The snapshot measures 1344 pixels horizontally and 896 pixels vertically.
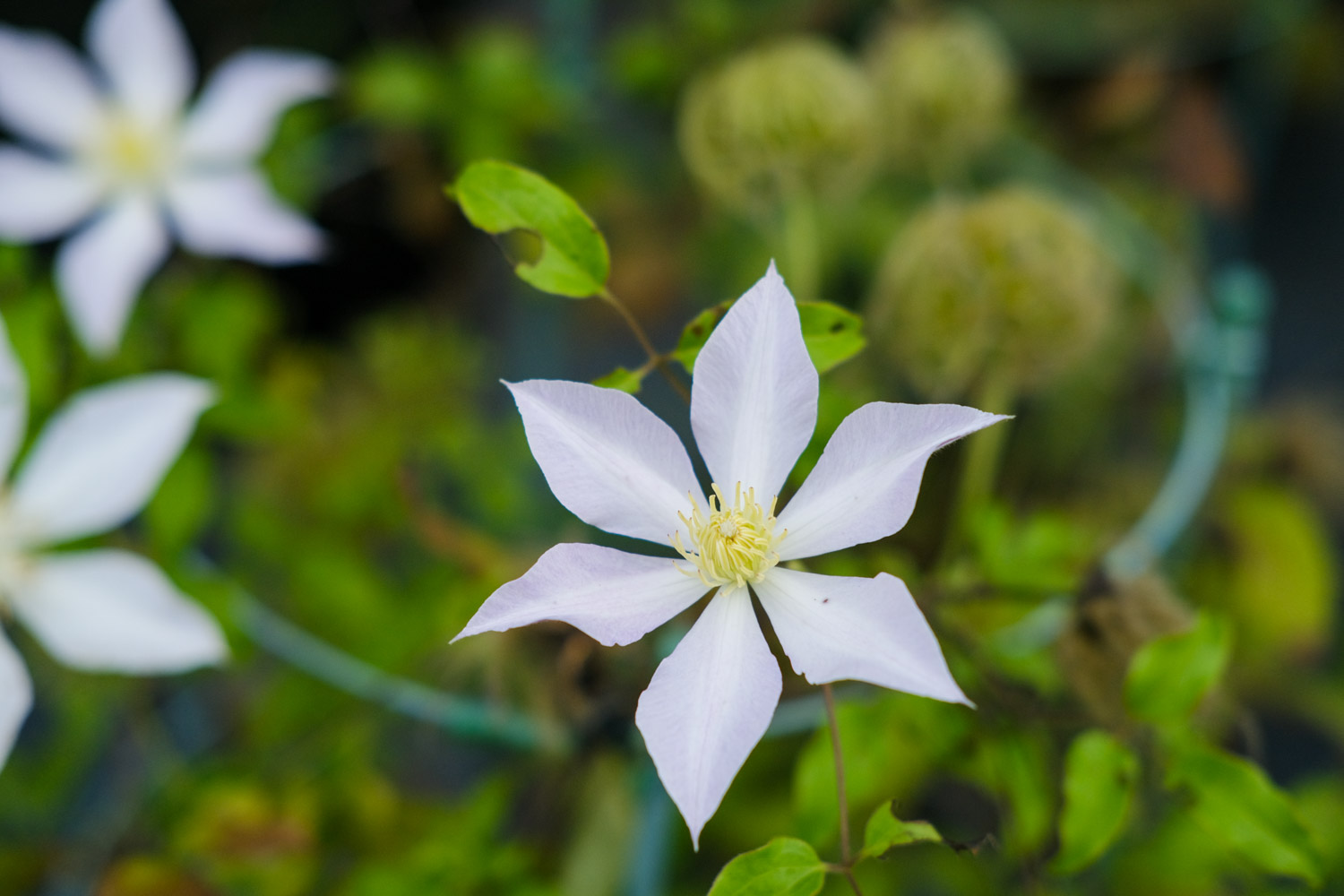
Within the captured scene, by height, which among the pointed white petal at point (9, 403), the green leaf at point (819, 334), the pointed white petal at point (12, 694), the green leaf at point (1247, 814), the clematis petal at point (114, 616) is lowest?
the green leaf at point (1247, 814)

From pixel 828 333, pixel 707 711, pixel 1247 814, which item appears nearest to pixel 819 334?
pixel 828 333

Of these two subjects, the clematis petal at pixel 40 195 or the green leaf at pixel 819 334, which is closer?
the green leaf at pixel 819 334

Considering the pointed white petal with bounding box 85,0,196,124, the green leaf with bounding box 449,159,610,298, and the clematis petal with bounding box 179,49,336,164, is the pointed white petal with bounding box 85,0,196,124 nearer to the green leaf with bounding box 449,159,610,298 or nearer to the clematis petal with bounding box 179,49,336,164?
the clematis petal with bounding box 179,49,336,164

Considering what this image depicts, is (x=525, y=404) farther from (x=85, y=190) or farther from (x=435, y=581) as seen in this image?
(x=85, y=190)

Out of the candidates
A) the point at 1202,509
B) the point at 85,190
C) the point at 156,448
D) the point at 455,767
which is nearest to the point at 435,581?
the point at 156,448

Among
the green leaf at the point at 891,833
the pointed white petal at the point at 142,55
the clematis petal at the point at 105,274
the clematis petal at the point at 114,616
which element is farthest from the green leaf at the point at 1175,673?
the pointed white petal at the point at 142,55

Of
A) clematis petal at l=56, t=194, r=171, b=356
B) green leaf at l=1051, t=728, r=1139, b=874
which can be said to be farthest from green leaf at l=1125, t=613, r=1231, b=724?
clematis petal at l=56, t=194, r=171, b=356

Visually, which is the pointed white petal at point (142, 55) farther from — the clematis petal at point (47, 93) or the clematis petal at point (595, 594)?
the clematis petal at point (595, 594)
